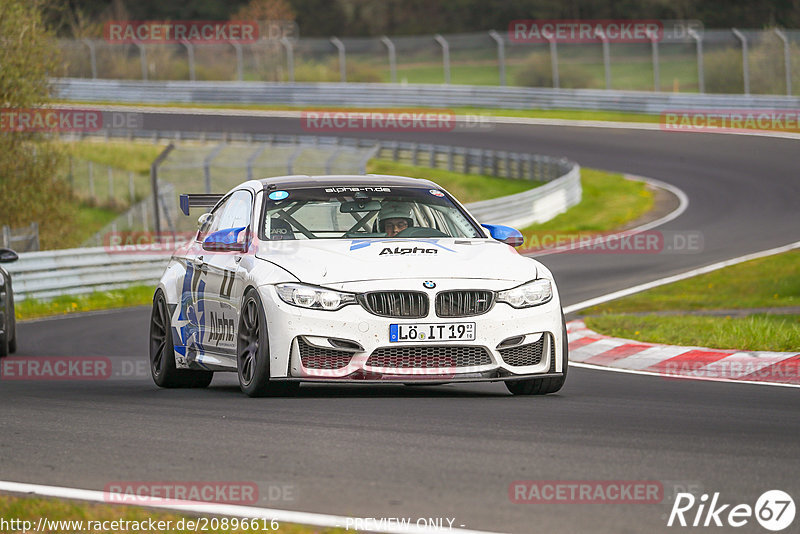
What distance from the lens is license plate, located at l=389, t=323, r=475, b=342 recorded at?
845 centimetres

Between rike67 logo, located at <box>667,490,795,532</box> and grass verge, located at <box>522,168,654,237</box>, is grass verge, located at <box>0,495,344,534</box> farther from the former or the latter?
grass verge, located at <box>522,168,654,237</box>

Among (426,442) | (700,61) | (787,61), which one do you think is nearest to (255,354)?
(426,442)

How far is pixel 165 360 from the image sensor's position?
10.5 meters

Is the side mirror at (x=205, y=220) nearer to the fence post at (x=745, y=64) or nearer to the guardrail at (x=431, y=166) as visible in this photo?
the guardrail at (x=431, y=166)

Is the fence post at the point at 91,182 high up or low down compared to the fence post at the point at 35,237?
down

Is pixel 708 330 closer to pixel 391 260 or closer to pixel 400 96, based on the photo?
pixel 391 260

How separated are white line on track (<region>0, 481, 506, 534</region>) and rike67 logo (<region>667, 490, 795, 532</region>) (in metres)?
0.82

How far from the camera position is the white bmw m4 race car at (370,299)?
8461 millimetres

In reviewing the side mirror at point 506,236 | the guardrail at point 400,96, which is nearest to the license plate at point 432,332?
the side mirror at point 506,236

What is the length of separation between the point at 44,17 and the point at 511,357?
25083mm

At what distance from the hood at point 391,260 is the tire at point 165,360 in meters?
1.61

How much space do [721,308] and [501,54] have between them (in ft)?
115

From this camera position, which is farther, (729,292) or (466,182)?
(466,182)

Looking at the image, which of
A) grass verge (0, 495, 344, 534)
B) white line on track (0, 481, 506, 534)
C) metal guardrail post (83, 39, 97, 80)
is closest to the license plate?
white line on track (0, 481, 506, 534)
